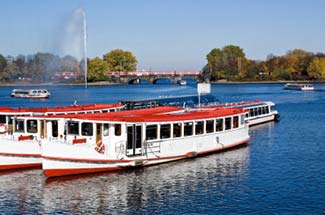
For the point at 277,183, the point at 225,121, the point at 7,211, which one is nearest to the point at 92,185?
the point at 7,211

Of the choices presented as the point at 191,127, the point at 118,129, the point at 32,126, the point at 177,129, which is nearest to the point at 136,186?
the point at 118,129

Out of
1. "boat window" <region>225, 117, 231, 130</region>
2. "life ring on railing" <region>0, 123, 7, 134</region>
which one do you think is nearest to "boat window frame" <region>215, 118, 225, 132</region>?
"boat window" <region>225, 117, 231, 130</region>

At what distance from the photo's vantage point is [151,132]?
46.0 metres

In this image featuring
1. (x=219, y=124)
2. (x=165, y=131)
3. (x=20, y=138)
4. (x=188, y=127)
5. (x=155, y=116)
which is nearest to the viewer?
(x=20, y=138)

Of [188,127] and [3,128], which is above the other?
[188,127]

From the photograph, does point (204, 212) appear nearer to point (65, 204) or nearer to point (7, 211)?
point (65, 204)

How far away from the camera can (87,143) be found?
1727 inches

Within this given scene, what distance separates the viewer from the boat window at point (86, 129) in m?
44.9

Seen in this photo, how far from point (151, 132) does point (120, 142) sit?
340 centimetres

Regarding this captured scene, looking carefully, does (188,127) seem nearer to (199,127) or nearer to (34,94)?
(199,127)

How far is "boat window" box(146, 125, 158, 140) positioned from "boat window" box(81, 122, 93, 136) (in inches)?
185

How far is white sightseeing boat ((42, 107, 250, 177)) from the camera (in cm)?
4194

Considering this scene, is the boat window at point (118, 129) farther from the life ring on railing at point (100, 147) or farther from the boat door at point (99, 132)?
the life ring on railing at point (100, 147)

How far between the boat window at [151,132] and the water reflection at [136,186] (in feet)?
8.39
